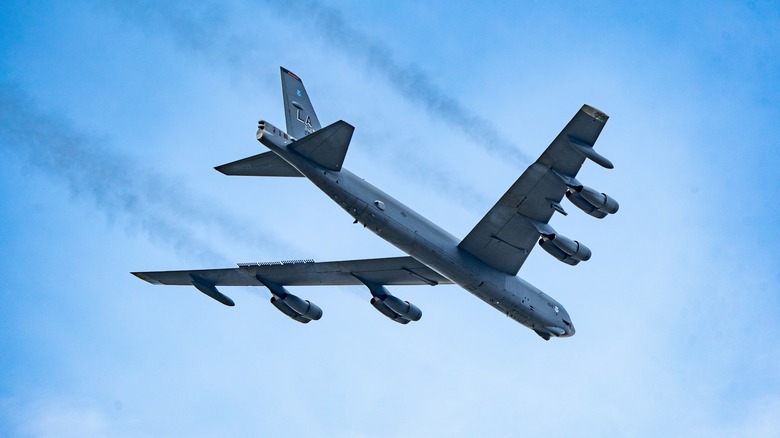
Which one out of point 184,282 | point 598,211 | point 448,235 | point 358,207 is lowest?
point 184,282

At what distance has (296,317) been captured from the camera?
31.1 m

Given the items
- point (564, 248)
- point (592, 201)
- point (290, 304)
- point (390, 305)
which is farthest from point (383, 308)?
point (592, 201)

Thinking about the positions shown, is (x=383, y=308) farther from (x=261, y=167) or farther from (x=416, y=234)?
(x=261, y=167)

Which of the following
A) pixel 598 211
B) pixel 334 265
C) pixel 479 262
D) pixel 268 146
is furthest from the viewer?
pixel 334 265

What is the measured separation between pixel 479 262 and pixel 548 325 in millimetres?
3661

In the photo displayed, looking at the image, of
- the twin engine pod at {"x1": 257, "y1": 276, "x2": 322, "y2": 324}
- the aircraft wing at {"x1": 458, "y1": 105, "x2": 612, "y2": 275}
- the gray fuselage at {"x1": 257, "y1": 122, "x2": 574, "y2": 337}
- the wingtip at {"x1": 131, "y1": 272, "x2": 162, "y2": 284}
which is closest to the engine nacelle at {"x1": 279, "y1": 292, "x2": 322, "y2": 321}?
the twin engine pod at {"x1": 257, "y1": 276, "x2": 322, "y2": 324}

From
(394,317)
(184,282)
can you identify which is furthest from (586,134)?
(184,282)

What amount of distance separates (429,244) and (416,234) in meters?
0.62

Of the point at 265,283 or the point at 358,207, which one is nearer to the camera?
the point at 358,207

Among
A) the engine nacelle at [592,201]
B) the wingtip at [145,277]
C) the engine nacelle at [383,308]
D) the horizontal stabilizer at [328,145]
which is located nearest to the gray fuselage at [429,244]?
the horizontal stabilizer at [328,145]

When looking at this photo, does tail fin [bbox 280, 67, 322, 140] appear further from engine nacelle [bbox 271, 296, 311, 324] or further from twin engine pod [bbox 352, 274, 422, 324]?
engine nacelle [bbox 271, 296, 311, 324]

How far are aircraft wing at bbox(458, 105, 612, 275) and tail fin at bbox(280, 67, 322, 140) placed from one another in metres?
5.86

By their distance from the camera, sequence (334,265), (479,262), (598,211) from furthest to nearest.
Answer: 1. (334,265)
2. (479,262)
3. (598,211)

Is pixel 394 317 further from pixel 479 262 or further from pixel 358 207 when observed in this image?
pixel 358 207
